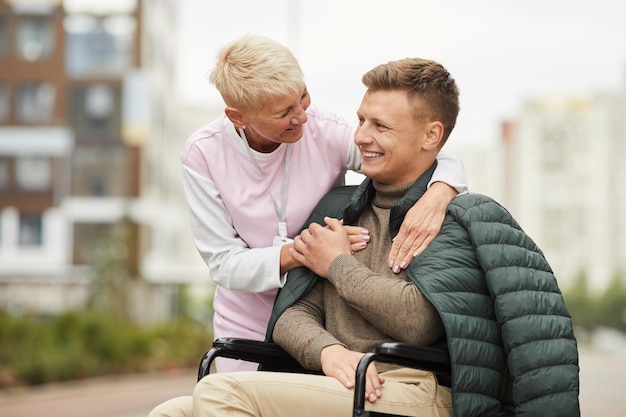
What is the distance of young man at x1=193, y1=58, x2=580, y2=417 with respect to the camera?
272cm

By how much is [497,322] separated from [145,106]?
44.2 metres

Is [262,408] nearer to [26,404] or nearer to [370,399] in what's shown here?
[370,399]

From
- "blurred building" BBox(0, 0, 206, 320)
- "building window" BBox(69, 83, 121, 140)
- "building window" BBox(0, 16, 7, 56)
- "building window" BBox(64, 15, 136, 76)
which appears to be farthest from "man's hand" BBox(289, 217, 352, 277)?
"building window" BBox(0, 16, 7, 56)

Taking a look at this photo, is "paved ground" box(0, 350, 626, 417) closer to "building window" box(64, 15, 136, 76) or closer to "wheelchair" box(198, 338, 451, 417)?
"wheelchair" box(198, 338, 451, 417)

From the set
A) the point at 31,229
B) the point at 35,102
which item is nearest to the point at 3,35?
the point at 35,102

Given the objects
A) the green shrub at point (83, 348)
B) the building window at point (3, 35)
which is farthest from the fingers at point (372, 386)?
the building window at point (3, 35)

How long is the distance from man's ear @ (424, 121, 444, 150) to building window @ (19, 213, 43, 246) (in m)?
43.2

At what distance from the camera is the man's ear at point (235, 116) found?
3.22 metres

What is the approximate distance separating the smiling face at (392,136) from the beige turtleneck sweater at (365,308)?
0.08 metres

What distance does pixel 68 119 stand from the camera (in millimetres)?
45219

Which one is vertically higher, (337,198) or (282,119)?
(282,119)

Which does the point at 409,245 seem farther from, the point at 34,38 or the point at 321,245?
the point at 34,38

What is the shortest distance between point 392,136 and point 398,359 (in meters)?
0.71

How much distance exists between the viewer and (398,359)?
268 cm
